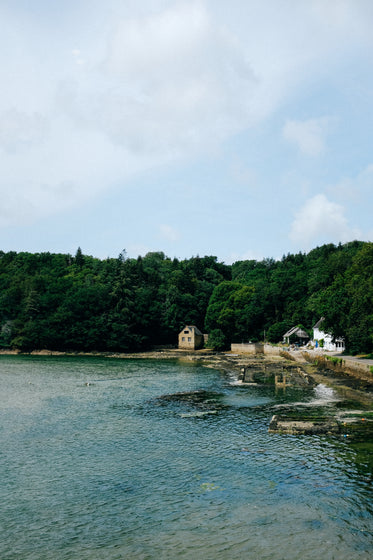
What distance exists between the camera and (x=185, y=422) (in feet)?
93.8

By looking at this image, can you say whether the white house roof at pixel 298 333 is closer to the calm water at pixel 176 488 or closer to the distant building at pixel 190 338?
the distant building at pixel 190 338

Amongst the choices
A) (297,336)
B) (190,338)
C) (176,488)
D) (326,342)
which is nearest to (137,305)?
(190,338)

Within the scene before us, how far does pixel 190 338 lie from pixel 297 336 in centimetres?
2854

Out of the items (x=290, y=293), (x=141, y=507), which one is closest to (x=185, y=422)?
(x=141, y=507)

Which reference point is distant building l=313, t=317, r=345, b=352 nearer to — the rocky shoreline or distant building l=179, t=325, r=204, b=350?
the rocky shoreline

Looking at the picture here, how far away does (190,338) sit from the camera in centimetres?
11319

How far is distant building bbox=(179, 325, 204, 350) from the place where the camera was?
369 ft

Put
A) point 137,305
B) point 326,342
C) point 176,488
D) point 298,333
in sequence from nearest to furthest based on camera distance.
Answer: point 176,488 < point 326,342 < point 298,333 < point 137,305

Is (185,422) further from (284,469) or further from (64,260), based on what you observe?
(64,260)

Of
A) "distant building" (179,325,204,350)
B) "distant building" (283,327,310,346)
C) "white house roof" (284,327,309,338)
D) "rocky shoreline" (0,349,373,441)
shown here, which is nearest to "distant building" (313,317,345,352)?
"white house roof" (284,327,309,338)

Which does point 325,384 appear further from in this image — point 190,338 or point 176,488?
point 190,338

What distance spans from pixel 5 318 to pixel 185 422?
8852 centimetres

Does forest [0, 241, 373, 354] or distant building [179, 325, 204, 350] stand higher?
forest [0, 241, 373, 354]

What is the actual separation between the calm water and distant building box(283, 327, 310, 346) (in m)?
67.9
